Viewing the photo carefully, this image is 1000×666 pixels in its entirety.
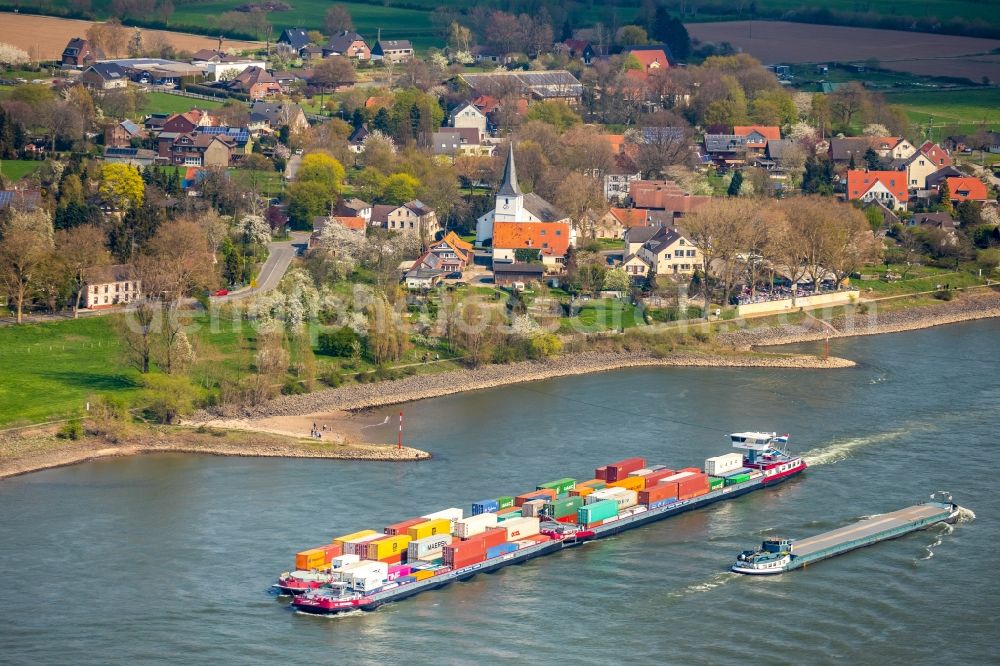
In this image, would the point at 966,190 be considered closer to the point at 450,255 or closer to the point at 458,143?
the point at 458,143

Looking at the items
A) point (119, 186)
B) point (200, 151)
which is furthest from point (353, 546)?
point (200, 151)

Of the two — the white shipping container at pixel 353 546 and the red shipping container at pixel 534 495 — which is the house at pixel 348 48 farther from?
the white shipping container at pixel 353 546

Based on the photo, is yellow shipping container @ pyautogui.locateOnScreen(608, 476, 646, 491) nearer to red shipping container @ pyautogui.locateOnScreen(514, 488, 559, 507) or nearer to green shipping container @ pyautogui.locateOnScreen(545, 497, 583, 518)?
green shipping container @ pyautogui.locateOnScreen(545, 497, 583, 518)

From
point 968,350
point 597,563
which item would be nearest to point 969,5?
point 968,350

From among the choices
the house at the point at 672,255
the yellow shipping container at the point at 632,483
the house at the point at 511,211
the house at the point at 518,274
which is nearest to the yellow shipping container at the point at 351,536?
the yellow shipping container at the point at 632,483

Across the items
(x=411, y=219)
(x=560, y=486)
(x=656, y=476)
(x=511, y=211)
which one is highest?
(x=511, y=211)

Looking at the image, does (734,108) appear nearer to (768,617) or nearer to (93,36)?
(93,36)

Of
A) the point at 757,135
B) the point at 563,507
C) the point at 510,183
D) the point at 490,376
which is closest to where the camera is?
the point at 563,507
